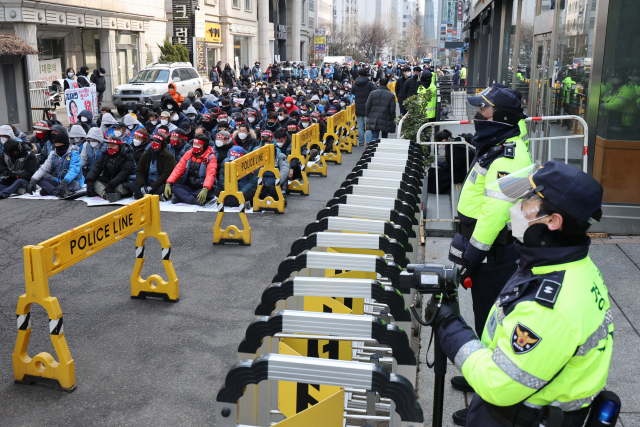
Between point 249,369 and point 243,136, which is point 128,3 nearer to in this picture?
point 243,136

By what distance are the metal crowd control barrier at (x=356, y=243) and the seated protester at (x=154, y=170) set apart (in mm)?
7029

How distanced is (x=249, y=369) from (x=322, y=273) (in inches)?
88.1

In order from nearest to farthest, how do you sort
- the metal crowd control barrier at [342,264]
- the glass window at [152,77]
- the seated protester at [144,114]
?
the metal crowd control barrier at [342,264] → the seated protester at [144,114] → the glass window at [152,77]

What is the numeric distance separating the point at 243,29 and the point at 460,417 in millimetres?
49328

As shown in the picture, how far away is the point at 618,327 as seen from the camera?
5.30 metres

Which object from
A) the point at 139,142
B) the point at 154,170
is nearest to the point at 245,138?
the point at 154,170

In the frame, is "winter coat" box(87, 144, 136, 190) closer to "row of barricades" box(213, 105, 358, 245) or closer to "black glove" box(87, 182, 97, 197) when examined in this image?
"black glove" box(87, 182, 97, 197)

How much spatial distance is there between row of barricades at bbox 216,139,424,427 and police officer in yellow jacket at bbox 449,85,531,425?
0.50m

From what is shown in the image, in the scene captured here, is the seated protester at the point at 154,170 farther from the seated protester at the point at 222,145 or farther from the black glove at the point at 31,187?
the black glove at the point at 31,187

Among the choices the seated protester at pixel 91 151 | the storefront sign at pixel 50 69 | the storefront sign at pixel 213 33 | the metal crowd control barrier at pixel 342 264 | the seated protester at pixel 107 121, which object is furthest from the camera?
the storefront sign at pixel 213 33

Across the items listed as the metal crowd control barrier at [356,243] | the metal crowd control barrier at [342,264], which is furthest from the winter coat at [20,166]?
the metal crowd control barrier at [342,264]

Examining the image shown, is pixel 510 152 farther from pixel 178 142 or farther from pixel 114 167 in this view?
pixel 178 142

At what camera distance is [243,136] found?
11.2 m

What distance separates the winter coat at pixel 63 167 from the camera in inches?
435
